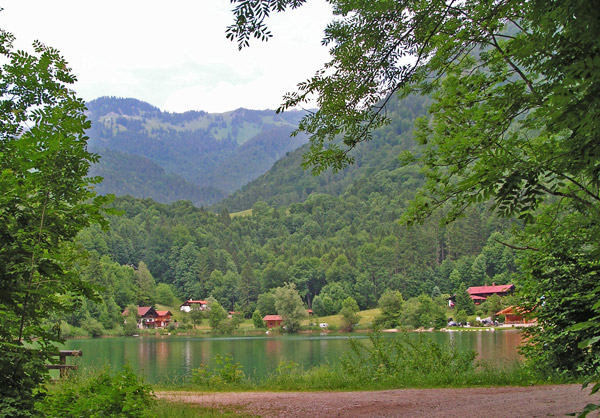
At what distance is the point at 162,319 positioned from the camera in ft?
337

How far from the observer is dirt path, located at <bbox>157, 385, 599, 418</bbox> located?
25.5ft

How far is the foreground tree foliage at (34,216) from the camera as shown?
4.62 metres

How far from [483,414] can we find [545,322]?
14.8ft

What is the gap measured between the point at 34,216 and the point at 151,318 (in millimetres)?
102638

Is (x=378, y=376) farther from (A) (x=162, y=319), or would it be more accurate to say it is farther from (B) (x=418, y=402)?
(A) (x=162, y=319)

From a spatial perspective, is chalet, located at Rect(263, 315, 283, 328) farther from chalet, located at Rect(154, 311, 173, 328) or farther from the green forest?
the green forest

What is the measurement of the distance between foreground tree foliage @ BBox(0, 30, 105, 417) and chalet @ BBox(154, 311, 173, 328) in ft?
316

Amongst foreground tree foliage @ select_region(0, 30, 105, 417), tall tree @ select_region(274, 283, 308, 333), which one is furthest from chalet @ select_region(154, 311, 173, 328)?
foreground tree foliage @ select_region(0, 30, 105, 417)

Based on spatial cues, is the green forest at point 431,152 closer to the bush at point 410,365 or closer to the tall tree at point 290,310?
the bush at point 410,365

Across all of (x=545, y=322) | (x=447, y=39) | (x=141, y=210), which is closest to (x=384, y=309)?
(x=545, y=322)

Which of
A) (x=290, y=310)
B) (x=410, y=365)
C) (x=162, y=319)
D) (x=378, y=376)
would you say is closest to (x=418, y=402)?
(x=378, y=376)

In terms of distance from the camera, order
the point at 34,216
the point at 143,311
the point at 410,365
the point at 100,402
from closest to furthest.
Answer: the point at 34,216 → the point at 100,402 → the point at 410,365 → the point at 143,311

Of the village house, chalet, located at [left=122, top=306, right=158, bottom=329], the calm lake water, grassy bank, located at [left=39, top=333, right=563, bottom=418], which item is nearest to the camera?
grassy bank, located at [left=39, top=333, right=563, bottom=418]

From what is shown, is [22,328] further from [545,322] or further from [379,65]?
[545,322]
